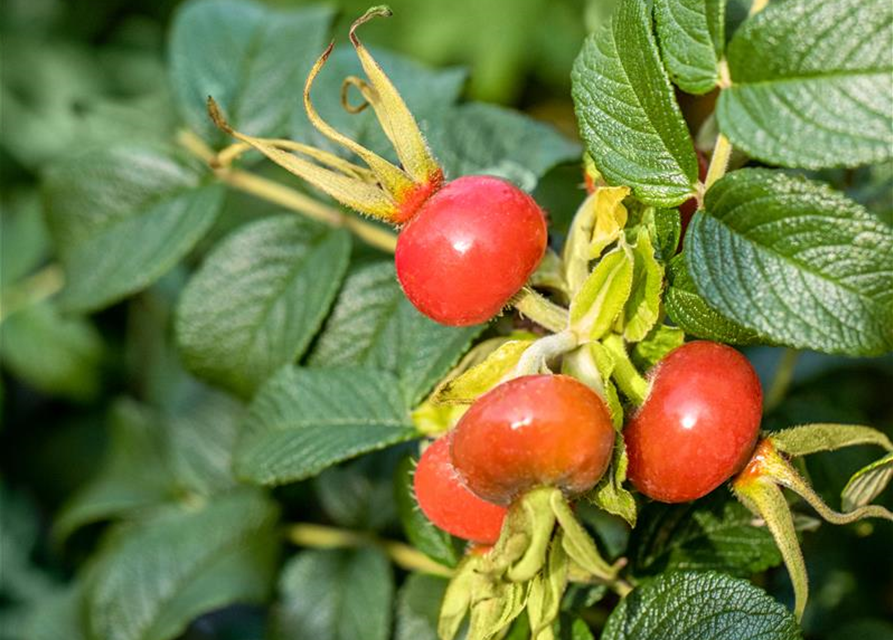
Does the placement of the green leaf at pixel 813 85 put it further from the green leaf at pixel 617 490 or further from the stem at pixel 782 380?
the stem at pixel 782 380

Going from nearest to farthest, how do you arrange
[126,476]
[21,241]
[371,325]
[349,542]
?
[371,325] < [349,542] < [126,476] < [21,241]

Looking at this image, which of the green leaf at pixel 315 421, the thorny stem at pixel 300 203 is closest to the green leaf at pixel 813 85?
the green leaf at pixel 315 421

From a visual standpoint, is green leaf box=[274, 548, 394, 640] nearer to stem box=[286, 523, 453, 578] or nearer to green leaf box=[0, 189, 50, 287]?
stem box=[286, 523, 453, 578]

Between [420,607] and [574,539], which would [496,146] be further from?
[574,539]

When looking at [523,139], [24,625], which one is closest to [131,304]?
[24,625]

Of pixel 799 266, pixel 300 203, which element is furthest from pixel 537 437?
pixel 300 203

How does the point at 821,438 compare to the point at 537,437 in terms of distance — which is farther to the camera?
the point at 821,438

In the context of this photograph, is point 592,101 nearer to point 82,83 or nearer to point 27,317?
point 27,317
